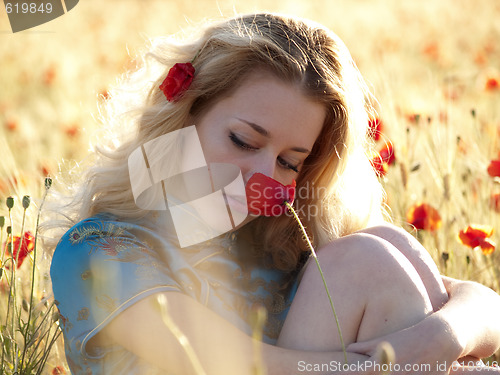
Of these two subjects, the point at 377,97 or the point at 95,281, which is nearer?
the point at 95,281

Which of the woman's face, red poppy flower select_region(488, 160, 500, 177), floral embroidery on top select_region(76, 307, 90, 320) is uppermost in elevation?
the woman's face

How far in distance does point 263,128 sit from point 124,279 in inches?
15.7

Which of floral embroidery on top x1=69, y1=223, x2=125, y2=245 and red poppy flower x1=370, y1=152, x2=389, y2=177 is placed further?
red poppy flower x1=370, y1=152, x2=389, y2=177

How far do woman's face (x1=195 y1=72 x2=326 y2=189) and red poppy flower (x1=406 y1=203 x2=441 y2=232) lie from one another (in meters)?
0.53

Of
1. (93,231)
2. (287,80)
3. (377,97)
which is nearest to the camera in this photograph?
(93,231)

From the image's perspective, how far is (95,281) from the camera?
4.34 ft

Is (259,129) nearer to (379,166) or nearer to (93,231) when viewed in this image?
(93,231)

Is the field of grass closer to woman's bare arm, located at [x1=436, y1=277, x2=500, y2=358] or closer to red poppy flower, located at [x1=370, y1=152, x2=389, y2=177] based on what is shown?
red poppy flower, located at [x1=370, y1=152, x2=389, y2=177]

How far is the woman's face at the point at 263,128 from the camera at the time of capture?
1438 mm

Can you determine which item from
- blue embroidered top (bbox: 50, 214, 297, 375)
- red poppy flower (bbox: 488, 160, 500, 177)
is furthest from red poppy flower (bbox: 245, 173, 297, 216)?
red poppy flower (bbox: 488, 160, 500, 177)

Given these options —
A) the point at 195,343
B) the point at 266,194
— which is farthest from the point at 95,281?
the point at 266,194

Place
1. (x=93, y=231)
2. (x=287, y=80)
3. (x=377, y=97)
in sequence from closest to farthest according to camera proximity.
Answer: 1. (x=93, y=231)
2. (x=287, y=80)
3. (x=377, y=97)

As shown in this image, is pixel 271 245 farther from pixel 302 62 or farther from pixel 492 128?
pixel 492 128

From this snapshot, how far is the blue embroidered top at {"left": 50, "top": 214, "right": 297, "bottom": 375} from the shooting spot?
1311 millimetres
